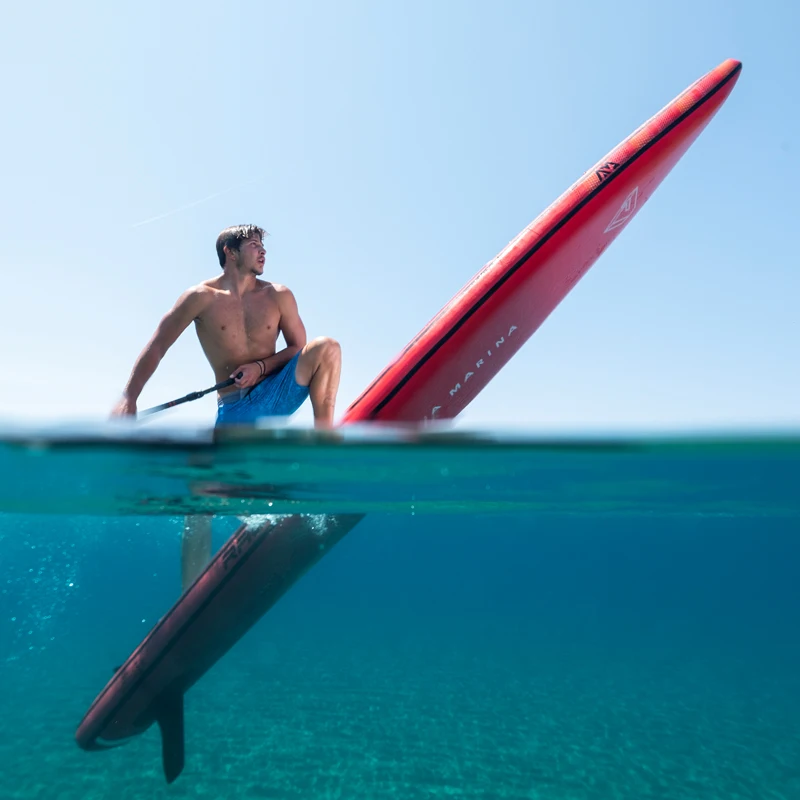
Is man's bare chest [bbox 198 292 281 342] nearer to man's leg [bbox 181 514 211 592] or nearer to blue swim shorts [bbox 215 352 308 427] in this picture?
blue swim shorts [bbox 215 352 308 427]

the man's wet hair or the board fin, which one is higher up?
the man's wet hair

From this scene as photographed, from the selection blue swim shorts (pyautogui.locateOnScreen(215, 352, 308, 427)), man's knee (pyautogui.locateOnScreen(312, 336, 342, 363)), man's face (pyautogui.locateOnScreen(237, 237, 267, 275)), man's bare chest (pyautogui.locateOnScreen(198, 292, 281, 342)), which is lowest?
blue swim shorts (pyautogui.locateOnScreen(215, 352, 308, 427))

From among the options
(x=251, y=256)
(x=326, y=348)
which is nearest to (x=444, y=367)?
(x=326, y=348)

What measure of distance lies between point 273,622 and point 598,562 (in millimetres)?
7610

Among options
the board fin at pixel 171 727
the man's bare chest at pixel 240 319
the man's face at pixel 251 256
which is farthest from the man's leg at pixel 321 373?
the board fin at pixel 171 727

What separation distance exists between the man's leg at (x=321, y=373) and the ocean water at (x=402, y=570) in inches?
9.3

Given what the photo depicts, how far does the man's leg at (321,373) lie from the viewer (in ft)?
13.8

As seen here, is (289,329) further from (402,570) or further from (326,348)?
(402,570)

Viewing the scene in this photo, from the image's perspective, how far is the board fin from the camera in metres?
5.09

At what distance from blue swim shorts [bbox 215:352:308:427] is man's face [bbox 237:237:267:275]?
2.54 ft

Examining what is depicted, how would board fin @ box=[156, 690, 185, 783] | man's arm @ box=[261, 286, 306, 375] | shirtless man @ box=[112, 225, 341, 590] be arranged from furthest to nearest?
board fin @ box=[156, 690, 185, 783] < man's arm @ box=[261, 286, 306, 375] < shirtless man @ box=[112, 225, 341, 590]

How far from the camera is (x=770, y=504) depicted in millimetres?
7508

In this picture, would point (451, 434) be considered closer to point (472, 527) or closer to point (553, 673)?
point (472, 527)

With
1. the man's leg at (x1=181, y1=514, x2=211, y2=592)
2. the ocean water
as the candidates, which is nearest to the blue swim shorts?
the ocean water
